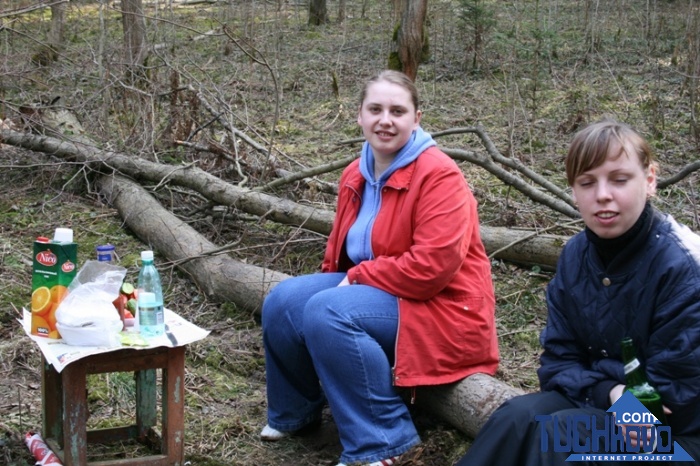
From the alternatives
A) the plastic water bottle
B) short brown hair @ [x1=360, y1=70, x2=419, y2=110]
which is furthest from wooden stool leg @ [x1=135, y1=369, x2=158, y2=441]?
short brown hair @ [x1=360, y1=70, x2=419, y2=110]

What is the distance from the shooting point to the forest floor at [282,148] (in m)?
3.94

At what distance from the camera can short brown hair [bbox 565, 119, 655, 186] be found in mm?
2461

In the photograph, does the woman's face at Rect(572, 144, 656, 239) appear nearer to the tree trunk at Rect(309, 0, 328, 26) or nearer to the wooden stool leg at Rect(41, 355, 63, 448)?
the wooden stool leg at Rect(41, 355, 63, 448)

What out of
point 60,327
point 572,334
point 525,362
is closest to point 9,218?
point 60,327

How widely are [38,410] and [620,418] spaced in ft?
8.82

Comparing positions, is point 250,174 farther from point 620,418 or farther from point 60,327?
point 620,418

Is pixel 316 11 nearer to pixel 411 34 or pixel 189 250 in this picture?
pixel 411 34

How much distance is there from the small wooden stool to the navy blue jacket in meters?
1.47

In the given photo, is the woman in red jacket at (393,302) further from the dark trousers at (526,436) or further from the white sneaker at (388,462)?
the dark trousers at (526,436)

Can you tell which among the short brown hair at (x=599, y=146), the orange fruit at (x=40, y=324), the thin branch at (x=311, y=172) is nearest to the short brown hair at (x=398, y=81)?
the short brown hair at (x=599, y=146)

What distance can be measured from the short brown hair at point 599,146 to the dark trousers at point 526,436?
714mm

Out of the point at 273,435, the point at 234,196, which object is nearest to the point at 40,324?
the point at 273,435

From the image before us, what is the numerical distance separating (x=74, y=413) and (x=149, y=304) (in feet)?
1.63

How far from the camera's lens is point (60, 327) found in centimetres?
310
